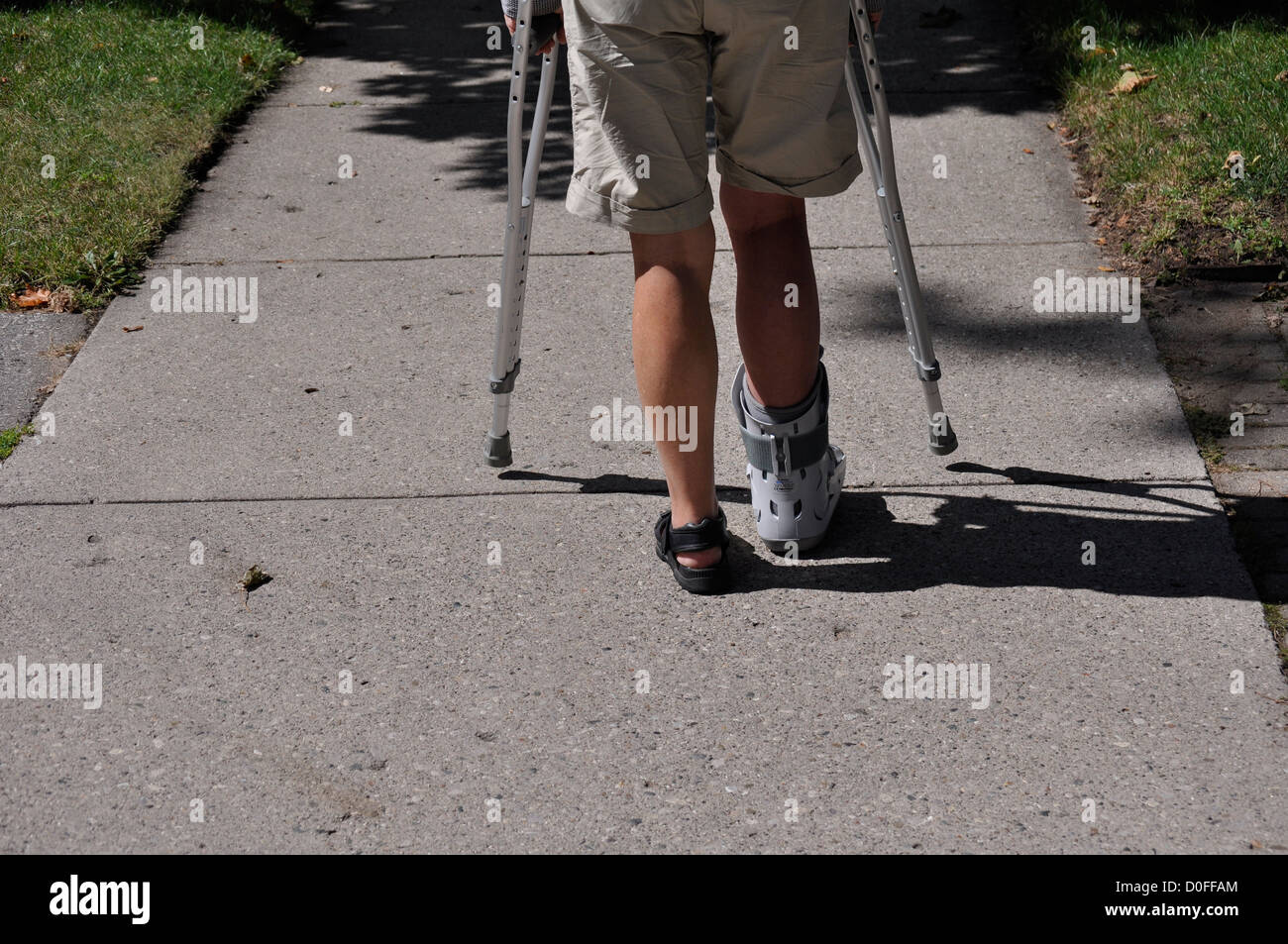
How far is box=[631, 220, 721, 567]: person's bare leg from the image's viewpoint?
115 inches

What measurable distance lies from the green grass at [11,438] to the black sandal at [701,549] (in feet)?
6.46

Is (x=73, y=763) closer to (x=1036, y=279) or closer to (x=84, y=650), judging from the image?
(x=84, y=650)

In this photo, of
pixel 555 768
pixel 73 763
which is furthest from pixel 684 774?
pixel 73 763

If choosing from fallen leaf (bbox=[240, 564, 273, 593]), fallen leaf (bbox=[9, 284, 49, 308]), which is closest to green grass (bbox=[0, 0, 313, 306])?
fallen leaf (bbox=[9, 284, 49, 308])

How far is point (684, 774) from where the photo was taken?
267 centimetres

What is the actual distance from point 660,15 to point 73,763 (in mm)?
1899

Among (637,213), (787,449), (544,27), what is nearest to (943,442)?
(787,449)

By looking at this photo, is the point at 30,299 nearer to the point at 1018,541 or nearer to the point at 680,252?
the point at 680,252

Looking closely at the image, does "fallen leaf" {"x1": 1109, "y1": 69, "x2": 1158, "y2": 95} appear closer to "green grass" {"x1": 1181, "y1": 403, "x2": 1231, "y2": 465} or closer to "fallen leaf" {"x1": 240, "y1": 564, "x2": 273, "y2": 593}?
"green grass" {"x1": 1181, "y1": 403, "x2": 1231, "y2": 465}

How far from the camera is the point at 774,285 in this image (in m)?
3.02

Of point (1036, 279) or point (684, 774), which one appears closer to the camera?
point (684, 774)

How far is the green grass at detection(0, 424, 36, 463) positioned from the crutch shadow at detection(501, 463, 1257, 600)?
5.54 ft

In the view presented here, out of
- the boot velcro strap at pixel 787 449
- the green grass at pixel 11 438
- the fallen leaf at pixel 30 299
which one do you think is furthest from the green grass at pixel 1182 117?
the fallen leaf at pixel 30 299

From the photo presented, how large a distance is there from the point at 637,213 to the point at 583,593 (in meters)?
0.93
